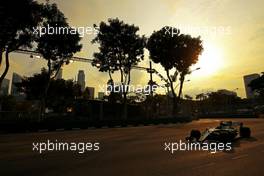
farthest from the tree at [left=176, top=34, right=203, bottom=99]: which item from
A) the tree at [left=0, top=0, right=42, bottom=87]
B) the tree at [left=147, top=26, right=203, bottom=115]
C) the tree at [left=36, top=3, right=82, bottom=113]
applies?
the tree at [left=0, top=0, right=42, bottom=87]

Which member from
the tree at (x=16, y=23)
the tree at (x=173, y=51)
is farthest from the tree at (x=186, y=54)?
the tree at (x=16, y=23)

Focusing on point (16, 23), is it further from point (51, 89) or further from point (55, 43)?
point (51, 89)

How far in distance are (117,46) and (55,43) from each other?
8.76 meters

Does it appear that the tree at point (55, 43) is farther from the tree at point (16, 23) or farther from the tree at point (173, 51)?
the tree at point (173, 51)

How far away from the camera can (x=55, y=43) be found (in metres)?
29.7

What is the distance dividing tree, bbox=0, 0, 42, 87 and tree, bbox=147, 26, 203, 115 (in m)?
20.2

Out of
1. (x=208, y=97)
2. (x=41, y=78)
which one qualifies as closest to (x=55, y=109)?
(x=41, y=78)

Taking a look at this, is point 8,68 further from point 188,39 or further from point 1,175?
point 188,39

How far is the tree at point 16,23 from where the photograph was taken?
23.4 metres

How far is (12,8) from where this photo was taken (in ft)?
76.9

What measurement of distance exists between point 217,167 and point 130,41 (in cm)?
2870

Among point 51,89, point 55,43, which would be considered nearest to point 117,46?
point 55,43

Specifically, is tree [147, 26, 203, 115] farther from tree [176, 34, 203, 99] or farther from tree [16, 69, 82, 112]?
tree [16, 69, 82, 112]

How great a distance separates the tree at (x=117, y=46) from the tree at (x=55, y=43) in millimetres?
4951
